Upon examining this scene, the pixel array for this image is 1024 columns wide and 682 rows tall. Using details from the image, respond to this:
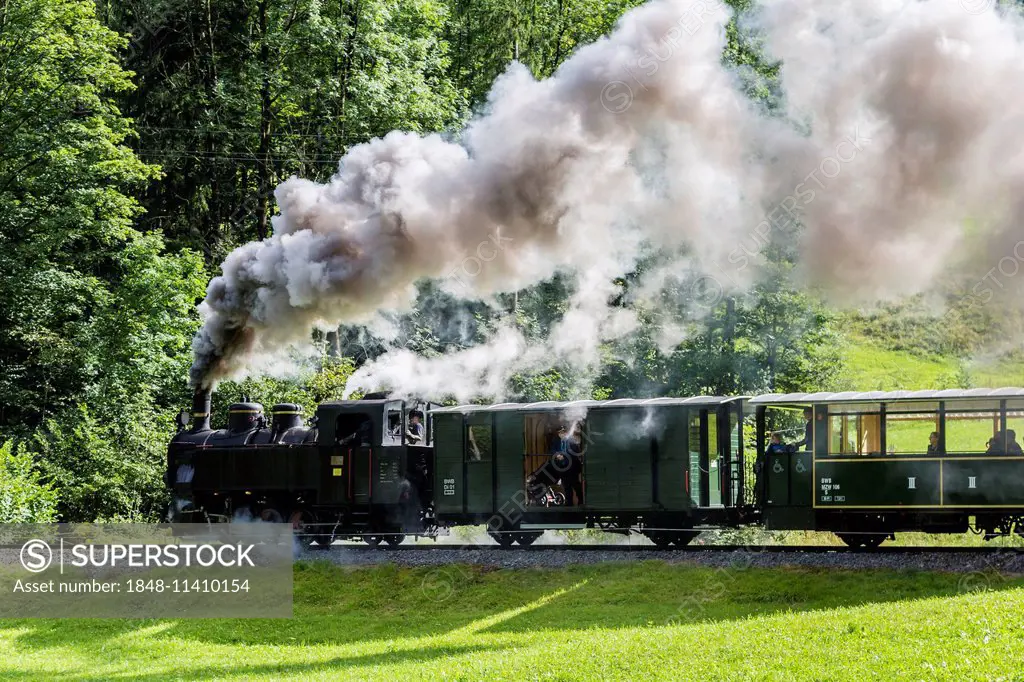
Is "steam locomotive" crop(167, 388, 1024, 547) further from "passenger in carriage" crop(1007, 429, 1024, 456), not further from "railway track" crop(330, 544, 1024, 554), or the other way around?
"railway track" crop(330, 544, 1024, 554)

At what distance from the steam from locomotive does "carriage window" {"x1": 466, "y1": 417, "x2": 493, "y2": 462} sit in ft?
10.3

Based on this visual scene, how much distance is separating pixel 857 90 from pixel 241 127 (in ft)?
91.8

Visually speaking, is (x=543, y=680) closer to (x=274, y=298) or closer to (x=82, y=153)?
(x=274, y=298)

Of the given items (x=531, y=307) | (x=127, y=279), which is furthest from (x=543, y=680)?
(x=127, y=279)

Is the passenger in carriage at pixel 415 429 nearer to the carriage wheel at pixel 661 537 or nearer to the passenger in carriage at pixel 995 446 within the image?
the carriage wheel at pixel 661 537

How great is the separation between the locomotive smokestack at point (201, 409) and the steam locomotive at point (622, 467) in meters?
0.10

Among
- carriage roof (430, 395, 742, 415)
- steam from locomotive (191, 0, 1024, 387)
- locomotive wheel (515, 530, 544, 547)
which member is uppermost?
steam from locomotive (191, 0, 1024, 387)

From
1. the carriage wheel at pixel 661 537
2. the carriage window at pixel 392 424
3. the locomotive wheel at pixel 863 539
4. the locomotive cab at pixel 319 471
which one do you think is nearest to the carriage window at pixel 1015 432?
the locomotive wheel at pixel 863 539

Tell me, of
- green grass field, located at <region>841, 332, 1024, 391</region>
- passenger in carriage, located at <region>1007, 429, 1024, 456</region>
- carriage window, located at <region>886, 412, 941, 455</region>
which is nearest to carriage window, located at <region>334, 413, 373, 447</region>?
carriage window, located at <region>886, 412, 941, 455</region>

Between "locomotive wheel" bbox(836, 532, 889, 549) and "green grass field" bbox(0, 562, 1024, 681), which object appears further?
"locomotive wheel" bbox(836, 532, 889, 549)

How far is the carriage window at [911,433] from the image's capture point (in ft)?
63.2

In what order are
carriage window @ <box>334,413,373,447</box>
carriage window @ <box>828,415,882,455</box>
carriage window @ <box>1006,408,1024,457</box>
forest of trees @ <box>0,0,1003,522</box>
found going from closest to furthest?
carriage window @ <box>1006,408,1024,457</box>, carriage window @ <box>828,415,882,455</box>, carriage window @ <box>334,413,373,447</box>, forest of trees @ <box>0,0,1003,522</box>

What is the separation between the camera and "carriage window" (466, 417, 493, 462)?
71.9 ft

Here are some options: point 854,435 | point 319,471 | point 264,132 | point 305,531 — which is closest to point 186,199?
point 264,132
